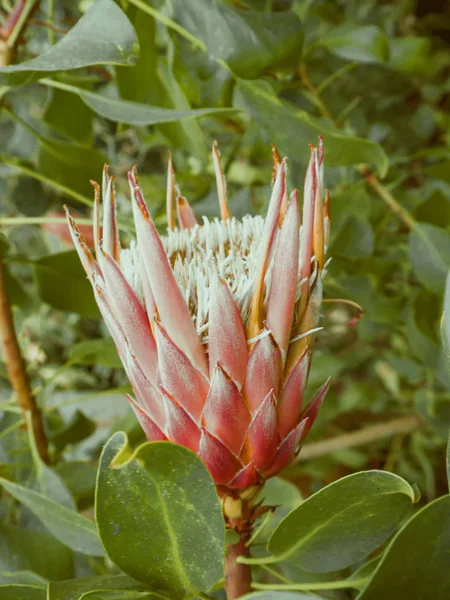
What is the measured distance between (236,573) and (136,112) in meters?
0.44

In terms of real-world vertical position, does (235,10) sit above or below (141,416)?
above

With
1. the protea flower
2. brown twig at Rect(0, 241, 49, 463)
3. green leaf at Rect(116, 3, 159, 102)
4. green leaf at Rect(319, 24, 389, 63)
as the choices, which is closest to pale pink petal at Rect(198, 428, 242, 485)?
the protea flower

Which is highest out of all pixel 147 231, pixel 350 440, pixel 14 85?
pixel 14 85

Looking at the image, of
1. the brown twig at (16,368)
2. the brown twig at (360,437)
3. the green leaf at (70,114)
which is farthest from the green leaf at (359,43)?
the brown twig at (360,437)

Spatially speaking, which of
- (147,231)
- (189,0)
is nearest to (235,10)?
(189,0)

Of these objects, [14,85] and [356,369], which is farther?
[356,369]

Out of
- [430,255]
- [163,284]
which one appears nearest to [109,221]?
[163,284]

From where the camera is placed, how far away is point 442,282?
2.71 feet

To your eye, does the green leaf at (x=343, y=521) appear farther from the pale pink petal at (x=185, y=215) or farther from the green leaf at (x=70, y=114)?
the green leaf at (x=70, y=114)

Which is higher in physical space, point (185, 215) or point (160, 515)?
point (185, 215)

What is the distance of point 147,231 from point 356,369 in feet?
5.94

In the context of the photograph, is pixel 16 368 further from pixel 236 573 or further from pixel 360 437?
pixel 360 437

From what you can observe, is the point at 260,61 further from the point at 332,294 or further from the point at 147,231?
the point at 332,294

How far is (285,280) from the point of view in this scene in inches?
16.4
